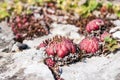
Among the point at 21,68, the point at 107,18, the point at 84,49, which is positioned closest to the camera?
the point at 21,68

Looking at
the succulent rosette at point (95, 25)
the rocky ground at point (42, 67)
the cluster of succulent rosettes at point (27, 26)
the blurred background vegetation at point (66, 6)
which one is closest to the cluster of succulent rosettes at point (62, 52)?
the rocky ground at point (42, 67)

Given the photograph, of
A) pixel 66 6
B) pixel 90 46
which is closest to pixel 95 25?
pixel 90 46

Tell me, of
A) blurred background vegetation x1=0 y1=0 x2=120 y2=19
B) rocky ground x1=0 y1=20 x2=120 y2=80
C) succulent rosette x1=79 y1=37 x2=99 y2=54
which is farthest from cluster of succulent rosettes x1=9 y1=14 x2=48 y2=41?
succulent rosette x1=79 y1=37 x2=99 y2=54

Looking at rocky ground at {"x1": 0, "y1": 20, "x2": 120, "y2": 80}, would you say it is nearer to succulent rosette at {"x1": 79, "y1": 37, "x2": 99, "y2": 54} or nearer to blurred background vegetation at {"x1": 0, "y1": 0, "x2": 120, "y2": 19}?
succulent rosette at {"x1": 79, "y1": 37, "x2": 99, "y2": 54}

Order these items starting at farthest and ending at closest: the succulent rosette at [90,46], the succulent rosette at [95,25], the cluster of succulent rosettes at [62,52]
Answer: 1. the succulent rosette at [95,25]
2. the succulent rosette at [90,46]
3. the cluster of succulent rosettes at [62,52]

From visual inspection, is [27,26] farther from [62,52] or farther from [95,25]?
[62,52]

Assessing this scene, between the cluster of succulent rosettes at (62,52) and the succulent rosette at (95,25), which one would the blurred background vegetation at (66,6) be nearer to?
the succulent rosette at (95,25)

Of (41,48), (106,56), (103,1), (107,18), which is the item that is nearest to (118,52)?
(106,56)

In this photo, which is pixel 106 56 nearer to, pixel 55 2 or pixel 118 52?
pixel 118 52
